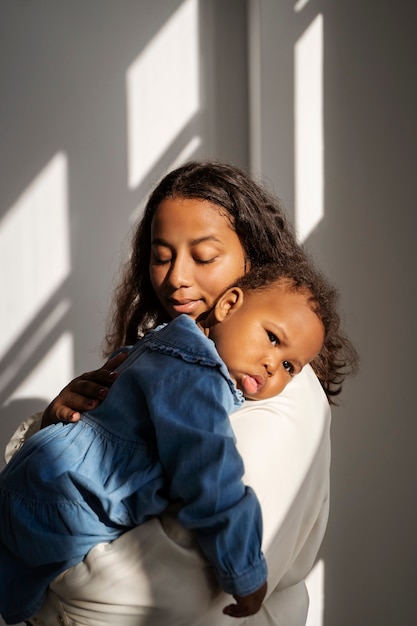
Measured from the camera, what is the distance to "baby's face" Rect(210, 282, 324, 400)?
1.35 m

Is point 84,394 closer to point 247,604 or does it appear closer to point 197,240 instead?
point 197,240

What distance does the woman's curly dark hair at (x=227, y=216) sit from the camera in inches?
66.5

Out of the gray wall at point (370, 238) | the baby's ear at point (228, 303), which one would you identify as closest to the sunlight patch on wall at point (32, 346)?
the gray wall at point (370, 238)

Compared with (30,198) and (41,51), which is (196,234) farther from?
(41,51)

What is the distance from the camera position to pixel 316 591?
2604 mm

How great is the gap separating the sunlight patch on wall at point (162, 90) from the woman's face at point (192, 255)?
3.59 ft

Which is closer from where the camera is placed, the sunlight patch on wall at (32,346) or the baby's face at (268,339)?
the baby's face at (268,339)

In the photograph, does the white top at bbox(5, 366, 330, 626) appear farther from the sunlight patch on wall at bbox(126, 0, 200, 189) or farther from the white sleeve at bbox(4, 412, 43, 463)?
the sunlight patch on wall at bbox(126, 0, 200, 189)

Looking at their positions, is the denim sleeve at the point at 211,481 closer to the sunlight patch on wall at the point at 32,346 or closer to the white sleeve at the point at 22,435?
the white sleeve at the point at 22,435

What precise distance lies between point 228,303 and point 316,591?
1.56 meters

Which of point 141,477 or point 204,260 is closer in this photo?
point 141,477

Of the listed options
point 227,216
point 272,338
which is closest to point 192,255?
point 227,216

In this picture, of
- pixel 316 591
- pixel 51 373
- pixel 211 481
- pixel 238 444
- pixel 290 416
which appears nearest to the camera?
pixel 211 481

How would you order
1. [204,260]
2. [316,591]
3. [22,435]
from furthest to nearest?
[316,591]
[22,435]
[204,260]
